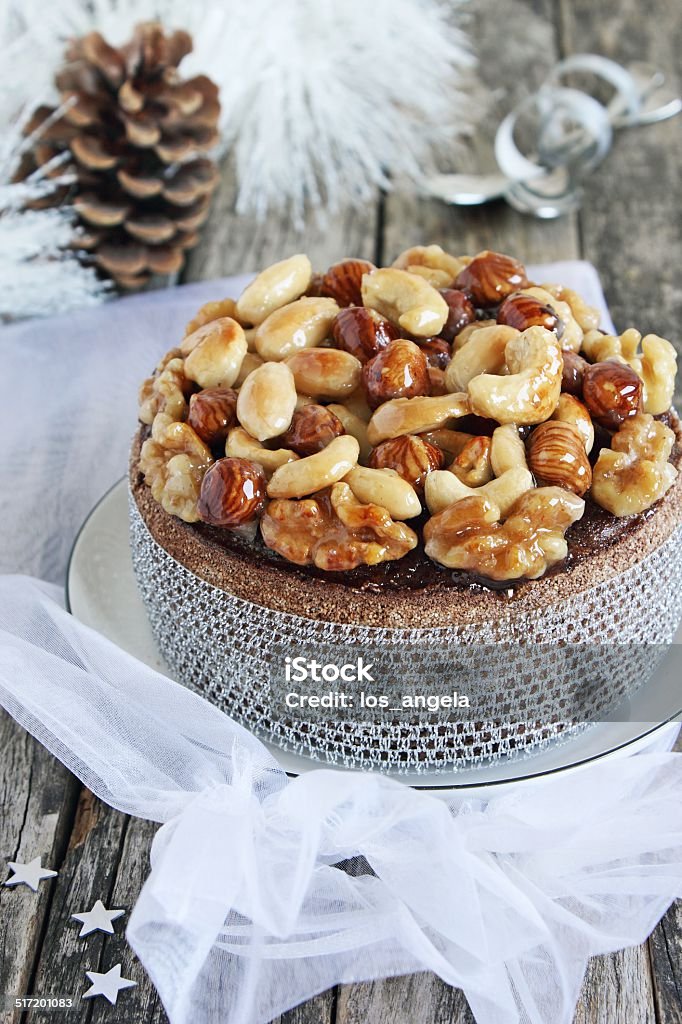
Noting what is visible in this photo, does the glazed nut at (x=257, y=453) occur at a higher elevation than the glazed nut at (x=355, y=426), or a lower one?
higher

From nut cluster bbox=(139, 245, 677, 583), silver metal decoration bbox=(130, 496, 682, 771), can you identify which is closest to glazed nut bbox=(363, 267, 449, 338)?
nut cluster bbox=(139, 245, 677, 583)

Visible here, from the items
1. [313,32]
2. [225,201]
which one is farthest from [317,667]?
[313,32]

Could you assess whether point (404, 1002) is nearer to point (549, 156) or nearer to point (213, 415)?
point (213, 415)

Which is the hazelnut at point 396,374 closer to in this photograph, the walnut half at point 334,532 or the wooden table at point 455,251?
the walnut half at point 334,532

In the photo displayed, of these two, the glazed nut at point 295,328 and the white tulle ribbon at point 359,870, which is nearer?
the white tulle ribbon at point 359,870

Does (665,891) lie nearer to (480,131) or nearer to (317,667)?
(317,667)

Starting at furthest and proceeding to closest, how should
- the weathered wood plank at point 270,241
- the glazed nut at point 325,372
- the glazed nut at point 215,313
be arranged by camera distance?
the weathered wood plank at point 270,241 → the glazed nut at point 215,313 → the glazed nut at point 325,372

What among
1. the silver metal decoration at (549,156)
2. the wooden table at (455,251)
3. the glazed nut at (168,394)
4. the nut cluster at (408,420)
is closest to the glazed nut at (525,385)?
the nut cluster at (408,420)
